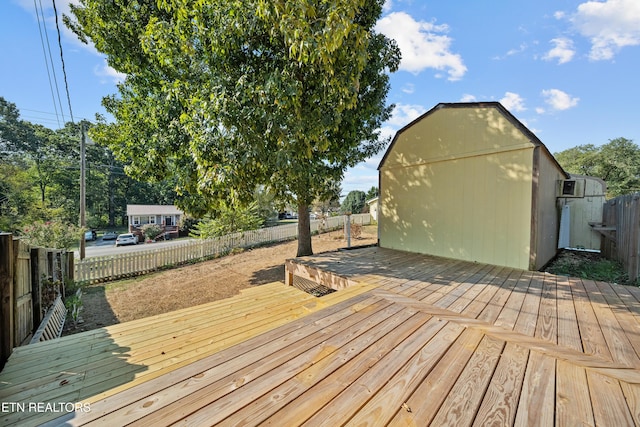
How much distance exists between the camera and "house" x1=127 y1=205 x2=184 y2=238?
22.0 meters

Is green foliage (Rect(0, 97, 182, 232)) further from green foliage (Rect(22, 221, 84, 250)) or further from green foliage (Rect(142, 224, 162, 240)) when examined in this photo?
green foliage (Rect(22, 221, 84, 250))

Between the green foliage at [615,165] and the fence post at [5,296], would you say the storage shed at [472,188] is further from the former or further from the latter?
the green foliage at [615,165]

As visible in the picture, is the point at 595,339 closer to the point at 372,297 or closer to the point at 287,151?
the point at 372,297

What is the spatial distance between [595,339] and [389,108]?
6544 millimetres

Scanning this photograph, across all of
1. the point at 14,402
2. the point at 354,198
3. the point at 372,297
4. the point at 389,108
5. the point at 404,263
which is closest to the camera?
the point at 14,402

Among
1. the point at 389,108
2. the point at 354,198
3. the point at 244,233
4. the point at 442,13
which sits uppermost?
the point at 442,13

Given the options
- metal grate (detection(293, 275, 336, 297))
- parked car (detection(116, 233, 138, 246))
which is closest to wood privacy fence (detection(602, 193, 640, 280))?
metal grate (detection(293, 275, 336, 297))

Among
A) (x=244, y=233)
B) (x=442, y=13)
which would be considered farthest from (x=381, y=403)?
(x=244, y=233)

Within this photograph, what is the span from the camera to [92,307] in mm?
4926

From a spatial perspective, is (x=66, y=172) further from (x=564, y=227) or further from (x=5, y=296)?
(x=564, y=227)

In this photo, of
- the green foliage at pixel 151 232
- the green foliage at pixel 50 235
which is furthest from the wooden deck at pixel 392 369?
the green foliage at pixel 151 232

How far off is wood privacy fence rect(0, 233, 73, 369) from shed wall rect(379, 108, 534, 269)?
19.9ft

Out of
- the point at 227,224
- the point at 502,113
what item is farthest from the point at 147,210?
the point at 502,113

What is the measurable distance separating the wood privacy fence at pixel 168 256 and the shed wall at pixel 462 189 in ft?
21.5
